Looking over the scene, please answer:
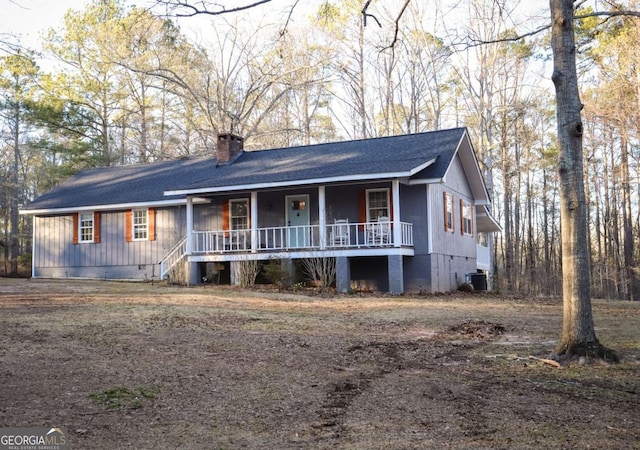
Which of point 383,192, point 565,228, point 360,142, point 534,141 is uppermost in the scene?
point 534,141

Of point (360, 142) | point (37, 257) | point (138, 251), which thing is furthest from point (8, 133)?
point (360, 142)

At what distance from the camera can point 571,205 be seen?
308 inches

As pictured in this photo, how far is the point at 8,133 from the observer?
39656 millimetres

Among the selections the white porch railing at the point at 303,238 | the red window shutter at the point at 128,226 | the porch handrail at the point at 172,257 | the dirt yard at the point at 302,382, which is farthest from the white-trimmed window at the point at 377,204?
the red window shutter at the point at 128,226

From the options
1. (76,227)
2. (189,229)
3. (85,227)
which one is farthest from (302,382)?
(76,227)

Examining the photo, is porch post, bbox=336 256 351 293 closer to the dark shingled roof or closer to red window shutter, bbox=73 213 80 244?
the dark shingled roof

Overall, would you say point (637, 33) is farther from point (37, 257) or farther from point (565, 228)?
point (37, 257)

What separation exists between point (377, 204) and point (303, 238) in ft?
8.82

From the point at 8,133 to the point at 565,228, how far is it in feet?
130

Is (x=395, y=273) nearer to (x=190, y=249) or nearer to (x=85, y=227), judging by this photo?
(x=190, y=249)

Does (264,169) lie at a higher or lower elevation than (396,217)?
higher

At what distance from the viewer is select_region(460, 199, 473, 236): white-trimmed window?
78.4ft

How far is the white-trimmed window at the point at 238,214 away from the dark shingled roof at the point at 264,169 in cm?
100

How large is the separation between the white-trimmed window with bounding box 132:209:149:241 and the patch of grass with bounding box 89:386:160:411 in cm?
1788
